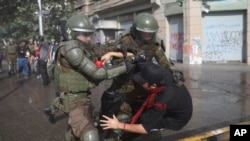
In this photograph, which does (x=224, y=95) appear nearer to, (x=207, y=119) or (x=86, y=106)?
(x=207, y=119)

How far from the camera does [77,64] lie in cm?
338

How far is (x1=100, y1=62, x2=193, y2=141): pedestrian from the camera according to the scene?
3188 millimetres

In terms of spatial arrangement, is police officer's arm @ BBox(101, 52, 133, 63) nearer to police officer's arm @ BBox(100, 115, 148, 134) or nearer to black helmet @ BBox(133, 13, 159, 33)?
black helmet @ BBox(133, 13, 159, 33)

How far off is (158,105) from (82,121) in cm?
80

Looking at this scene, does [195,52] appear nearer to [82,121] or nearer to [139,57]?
[139,57]

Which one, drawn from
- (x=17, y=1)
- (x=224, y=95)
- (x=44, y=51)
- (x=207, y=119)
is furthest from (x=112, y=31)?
(x=207, y=119)

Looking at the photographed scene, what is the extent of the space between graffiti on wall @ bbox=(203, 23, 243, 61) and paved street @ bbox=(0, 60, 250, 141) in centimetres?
659

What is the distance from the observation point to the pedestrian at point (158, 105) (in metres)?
3.19

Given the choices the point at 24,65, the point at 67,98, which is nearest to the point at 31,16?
the point at 24,65

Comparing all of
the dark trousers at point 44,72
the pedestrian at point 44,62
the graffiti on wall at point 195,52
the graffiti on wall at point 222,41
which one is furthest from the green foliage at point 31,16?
the graffiti on wall at point 222,41

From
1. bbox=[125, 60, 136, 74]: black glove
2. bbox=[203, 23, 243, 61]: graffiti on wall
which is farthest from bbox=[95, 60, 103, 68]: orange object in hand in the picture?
bbox=[203, 23, 243, 61]: graffiti on wall

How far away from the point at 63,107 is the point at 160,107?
1.05m

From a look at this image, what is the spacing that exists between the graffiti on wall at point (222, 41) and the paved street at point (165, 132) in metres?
6.59

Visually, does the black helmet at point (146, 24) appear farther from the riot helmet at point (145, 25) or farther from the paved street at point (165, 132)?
the paved street at point (165, 132)
